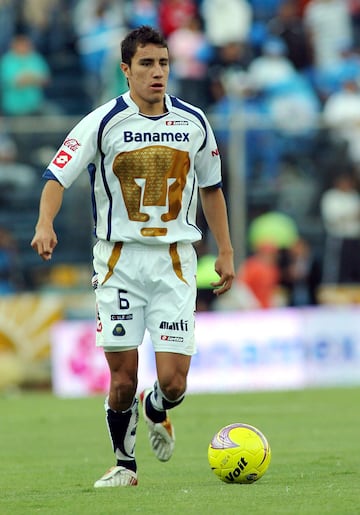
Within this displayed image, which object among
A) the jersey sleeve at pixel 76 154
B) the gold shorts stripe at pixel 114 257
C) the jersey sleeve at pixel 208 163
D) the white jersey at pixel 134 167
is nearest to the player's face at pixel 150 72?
the white jersey at pixel 134 167

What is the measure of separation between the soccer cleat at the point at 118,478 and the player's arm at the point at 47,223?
4.65ft

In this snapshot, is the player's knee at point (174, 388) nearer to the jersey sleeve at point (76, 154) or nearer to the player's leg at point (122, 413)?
the player's leg at point (122, 413)

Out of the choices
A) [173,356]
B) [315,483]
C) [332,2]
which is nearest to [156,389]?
[173,356]

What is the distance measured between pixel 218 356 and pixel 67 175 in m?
10.6

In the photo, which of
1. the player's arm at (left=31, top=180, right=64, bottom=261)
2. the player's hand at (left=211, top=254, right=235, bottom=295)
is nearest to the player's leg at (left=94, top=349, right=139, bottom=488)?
the player's hand at (left=211, top=254, right=235, bottom=295)

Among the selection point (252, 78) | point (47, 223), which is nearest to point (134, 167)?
point (47, 223)

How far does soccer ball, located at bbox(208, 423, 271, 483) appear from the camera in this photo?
7.97 meters

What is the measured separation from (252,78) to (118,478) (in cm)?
1431

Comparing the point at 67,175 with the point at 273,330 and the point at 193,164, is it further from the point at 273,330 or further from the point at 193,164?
the point at 273,330

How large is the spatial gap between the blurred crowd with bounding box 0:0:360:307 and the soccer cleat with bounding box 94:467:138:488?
1022 cm

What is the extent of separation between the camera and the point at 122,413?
824 cm

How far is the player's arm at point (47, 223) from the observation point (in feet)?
24.6

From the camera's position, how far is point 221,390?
1812 cm

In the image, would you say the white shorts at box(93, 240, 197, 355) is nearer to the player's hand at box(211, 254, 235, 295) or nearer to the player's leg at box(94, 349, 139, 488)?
the player's leg at box(94, 349, 139, 488)
